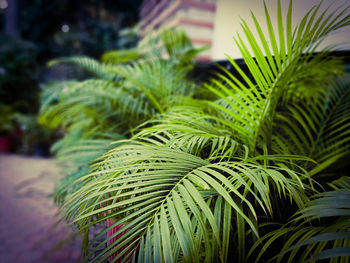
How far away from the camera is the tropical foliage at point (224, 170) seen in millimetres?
513

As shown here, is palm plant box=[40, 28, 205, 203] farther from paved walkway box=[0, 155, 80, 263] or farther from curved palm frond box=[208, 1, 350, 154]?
curved palm frond box=[208, 1, 350, 154]

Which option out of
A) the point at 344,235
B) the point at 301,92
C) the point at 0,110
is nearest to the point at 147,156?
the point at 344,235

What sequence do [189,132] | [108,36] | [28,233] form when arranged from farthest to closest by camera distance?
[108,36] → [28,233] → [189,132]

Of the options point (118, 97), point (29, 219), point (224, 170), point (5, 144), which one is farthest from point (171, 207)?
point (5, 144)

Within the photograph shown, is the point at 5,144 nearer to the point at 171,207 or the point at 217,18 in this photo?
the point at 217,18

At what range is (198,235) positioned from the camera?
1.79 feet

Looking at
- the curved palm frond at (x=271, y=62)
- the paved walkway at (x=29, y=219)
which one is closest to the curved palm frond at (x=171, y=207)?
the curved palm frond at (x=271, y=62)

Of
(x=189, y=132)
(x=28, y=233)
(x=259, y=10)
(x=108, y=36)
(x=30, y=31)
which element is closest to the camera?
(x=189, y=132)

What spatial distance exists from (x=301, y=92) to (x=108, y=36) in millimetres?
6082

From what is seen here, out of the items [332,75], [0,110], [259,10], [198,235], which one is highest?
[259,10]

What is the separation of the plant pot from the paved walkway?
2.38 ft

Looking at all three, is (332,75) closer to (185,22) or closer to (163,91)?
(163,91)

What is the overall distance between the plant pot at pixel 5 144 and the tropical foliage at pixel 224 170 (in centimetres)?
347

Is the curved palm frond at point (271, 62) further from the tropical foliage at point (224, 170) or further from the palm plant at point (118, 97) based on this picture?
the palm plant at point (118, 97)
